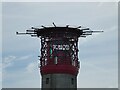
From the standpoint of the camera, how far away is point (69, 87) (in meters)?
104

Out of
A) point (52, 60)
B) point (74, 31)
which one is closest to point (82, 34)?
point (74, 31)

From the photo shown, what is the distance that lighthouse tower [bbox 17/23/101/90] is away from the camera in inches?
4103

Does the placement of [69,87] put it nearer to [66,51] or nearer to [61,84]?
[61,84]

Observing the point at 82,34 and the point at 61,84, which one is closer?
the point at 61,84

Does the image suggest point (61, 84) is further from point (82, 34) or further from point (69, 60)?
point (82, 34)

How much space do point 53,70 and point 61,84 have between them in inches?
161

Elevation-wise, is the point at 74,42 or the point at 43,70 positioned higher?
the point at 74,42

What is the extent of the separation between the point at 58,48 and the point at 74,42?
4810 mm

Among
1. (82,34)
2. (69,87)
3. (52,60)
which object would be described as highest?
(82,34)

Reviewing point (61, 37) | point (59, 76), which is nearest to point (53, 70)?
point (59, 76)

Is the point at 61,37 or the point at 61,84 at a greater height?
the point at 61,37

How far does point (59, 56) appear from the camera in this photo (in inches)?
4178

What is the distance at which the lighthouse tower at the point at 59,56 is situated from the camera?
104219 millimetres

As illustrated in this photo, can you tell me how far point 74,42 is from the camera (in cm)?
10881
